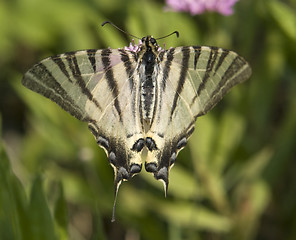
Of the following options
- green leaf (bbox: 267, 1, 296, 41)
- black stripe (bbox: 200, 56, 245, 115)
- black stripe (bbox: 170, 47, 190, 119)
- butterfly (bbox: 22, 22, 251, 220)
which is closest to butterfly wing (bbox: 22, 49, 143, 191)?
butterfly (bbox: 22, 22, 251, 220)

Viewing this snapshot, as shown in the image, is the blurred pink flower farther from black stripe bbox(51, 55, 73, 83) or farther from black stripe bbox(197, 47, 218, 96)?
black stripe bbox(51, 55, 73, 83)

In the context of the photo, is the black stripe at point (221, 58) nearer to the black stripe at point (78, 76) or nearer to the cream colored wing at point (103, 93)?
the cream colored wing at point (103, 93)

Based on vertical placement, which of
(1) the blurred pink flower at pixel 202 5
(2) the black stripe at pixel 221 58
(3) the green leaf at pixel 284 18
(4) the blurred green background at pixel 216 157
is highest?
(1) the blurred pink flower at pixel 202 5

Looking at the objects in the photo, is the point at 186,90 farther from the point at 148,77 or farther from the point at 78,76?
the point at 78,76

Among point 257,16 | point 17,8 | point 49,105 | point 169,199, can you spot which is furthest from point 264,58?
point 17,8

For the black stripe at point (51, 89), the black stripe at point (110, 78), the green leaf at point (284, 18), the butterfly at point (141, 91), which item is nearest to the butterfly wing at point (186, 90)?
the butterfly at point (141, 91)

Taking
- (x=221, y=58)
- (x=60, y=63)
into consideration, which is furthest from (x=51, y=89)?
(x=221, y=58)
